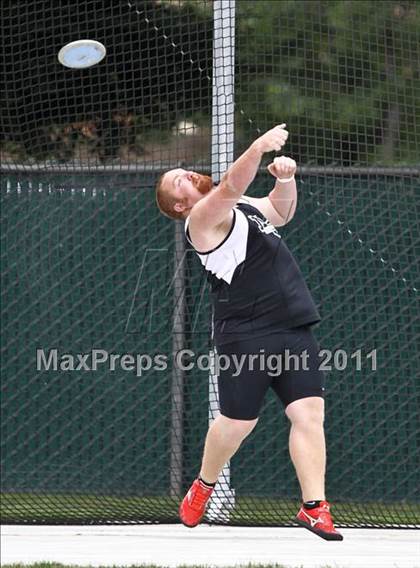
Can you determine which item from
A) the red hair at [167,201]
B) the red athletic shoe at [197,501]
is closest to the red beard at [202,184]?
the red hair at [167,201]

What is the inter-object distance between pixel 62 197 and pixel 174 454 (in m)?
1.75

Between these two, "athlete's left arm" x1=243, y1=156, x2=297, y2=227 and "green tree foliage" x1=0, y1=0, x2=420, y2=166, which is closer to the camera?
"athlete's left arm" x1=243, y1=156, x2=297, y2=227

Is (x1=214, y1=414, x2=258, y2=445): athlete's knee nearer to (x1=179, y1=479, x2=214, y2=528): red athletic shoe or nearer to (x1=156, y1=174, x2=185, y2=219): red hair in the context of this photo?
(x1=179, y1=479, x2=214, y2=528): red athletic shoe

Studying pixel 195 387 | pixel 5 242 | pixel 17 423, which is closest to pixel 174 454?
pixel 195 387

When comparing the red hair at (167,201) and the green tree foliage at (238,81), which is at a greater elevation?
the green tree foliage at (238,81)

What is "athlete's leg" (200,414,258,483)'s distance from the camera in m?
4.71

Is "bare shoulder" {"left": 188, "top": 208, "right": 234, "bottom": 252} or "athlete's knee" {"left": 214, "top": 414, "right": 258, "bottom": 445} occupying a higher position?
"bare shoulder" {"left": 188, "top": 208, "right": 234, "bottom": 252}

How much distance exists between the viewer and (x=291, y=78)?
28.9ft

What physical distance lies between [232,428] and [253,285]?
1.93 feet

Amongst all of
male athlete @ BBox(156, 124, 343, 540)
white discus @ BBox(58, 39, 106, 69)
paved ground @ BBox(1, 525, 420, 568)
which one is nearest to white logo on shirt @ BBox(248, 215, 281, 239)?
male athlete @ BBox(156, 124, 343, 540)

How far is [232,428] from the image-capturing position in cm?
471

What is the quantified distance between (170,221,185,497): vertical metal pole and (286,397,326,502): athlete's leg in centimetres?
250

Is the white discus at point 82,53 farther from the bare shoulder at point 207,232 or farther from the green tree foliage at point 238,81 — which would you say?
the bare shoulder at point 207,232

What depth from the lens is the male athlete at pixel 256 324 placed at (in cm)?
461
